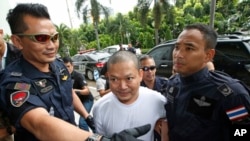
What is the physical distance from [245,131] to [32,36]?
1431mm

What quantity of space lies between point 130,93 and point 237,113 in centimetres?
66

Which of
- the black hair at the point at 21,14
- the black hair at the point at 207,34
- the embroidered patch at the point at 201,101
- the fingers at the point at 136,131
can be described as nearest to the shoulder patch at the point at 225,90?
the embroidered patch at the point at 201,101

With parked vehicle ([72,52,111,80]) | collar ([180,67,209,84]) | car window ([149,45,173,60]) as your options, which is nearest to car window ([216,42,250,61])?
car window ([149,45,173,60])

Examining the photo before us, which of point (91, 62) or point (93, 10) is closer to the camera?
point (91, 62)

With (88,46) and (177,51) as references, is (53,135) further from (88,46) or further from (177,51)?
(88,46)

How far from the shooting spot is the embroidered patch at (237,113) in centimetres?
141

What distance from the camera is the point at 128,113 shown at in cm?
162

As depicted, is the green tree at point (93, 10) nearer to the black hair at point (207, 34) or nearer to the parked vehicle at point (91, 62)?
the parked vehicle at point (91, 62)

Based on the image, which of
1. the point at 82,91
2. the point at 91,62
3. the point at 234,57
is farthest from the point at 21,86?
the point at 91,62

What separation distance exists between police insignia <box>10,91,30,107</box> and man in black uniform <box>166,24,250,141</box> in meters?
0.95

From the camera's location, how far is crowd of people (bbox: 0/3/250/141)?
4.72 ft

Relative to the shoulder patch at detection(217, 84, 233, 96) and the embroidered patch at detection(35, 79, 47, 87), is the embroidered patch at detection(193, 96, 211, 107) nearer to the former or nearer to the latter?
the shoulder patch at detection(217, 84, 233, 96)

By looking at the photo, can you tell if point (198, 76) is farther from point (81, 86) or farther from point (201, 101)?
point (81, 86)

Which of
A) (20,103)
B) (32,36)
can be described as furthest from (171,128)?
(32,36)
